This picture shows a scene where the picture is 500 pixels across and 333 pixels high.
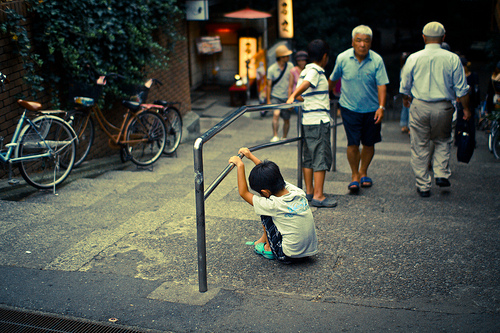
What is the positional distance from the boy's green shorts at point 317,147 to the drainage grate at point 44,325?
2.77m

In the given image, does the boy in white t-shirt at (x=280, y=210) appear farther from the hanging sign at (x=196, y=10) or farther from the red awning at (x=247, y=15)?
the red awning at (x=247, y=15)

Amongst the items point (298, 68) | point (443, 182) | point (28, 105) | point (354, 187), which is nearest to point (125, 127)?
point (28, 105)

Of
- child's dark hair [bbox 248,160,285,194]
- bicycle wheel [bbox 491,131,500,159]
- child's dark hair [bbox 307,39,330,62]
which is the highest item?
child's dark hair [bbox 307,39,330,62]

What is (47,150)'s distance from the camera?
5.75 metres

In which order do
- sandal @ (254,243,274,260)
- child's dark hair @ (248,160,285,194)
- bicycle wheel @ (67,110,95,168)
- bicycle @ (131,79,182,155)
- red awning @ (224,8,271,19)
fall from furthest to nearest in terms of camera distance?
1. red awning @ (224,8,271,19)
2. bicycle @ (131,79,182,155)
3. bicycle wheel @ (67,110,95,168)
4. sandal @ (254,243,274,260)
5. child's dark hair @ (248,160,285,194)

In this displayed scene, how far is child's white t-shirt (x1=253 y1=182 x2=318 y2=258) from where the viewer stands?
376cm

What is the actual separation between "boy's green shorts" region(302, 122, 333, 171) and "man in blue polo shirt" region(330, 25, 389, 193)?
73cm

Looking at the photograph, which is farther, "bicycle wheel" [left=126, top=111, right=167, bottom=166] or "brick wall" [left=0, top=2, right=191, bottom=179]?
"bicycle wheel" [left=126, top=111, right=167, bottom=166]

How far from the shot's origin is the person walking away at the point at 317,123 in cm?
519

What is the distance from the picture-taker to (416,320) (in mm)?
3016

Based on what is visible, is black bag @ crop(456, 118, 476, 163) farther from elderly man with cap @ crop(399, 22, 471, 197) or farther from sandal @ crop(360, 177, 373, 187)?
sandal @ crop(360, 177, 373, 187)

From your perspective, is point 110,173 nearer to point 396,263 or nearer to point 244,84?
point 396,263

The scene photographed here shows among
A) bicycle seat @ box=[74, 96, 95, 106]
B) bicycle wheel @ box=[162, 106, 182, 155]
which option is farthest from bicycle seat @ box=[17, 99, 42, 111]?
bicycle wheel @ box=[162, 106, 182, 155]

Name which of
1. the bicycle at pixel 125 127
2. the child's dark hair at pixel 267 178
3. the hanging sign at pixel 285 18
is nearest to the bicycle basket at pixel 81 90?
the bicycle at pixel 125 127
